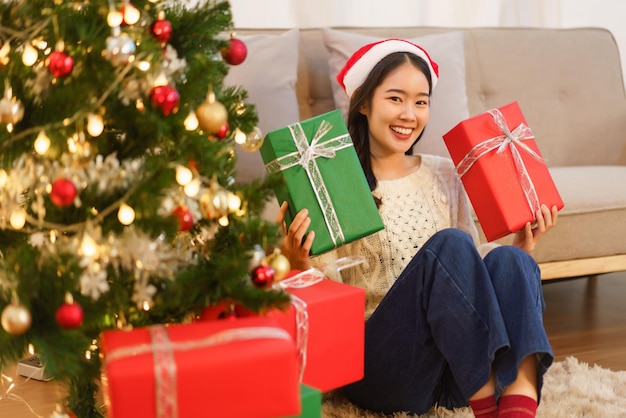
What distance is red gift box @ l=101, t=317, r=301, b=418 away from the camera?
0.98 m

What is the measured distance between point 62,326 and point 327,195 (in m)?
0.71

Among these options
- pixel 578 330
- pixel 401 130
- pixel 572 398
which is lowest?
pixel 578 330

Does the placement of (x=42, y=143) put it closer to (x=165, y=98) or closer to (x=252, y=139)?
(x=165, y=98)

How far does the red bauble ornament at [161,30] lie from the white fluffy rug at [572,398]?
0.96 m

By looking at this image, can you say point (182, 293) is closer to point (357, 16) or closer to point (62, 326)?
point (62, 326)

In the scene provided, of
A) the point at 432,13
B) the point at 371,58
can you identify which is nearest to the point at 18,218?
the point at 371,58

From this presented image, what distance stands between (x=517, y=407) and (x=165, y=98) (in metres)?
0.84

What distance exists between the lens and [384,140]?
1.86 m

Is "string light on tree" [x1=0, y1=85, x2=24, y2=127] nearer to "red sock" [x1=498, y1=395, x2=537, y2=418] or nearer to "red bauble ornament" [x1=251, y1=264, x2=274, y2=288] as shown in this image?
"red bauble ornament" [x1=251, y1=264, x2=274, y2=288]

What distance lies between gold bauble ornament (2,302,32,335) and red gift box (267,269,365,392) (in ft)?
1.27

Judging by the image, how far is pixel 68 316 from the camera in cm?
103

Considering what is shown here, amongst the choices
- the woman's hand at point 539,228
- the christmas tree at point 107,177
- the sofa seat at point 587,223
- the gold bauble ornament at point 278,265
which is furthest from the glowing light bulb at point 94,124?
the sofa seat at point 587,223

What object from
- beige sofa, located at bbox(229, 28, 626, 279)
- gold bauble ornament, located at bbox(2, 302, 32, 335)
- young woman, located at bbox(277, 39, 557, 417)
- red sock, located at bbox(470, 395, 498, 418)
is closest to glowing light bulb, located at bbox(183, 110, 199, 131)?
gold bauble ornament, located at bbox(2, 302, 32, 335)

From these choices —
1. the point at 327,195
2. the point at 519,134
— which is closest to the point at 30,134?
the point at 327,195
